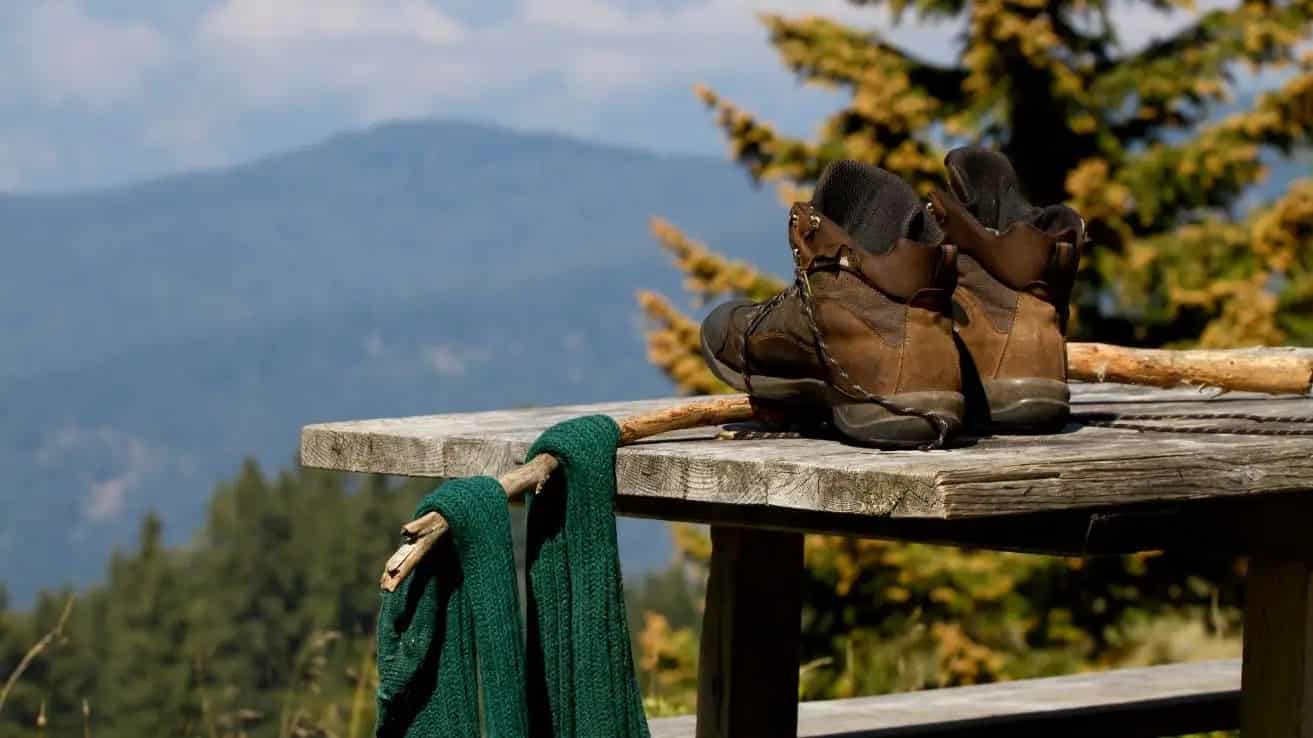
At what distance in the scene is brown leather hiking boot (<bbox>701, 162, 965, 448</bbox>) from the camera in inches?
100

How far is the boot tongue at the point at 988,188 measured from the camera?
2.96 m

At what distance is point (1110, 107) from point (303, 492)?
7032cm

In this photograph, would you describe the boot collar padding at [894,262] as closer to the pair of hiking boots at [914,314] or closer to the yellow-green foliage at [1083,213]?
the pair of hiking boots at [914,314]

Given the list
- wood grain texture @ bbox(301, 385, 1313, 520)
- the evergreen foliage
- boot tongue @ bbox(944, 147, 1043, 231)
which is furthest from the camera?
the evergreen foliage

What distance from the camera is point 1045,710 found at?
4.81 meters

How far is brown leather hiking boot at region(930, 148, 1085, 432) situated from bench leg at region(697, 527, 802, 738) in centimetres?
74

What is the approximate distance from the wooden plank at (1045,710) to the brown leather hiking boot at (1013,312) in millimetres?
1725

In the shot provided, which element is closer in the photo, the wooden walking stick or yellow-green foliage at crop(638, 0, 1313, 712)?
the wooden walking stick

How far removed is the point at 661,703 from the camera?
668 centimetres

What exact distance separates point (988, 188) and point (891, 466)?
34.7 inches

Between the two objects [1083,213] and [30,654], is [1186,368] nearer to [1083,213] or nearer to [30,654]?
[30,654]

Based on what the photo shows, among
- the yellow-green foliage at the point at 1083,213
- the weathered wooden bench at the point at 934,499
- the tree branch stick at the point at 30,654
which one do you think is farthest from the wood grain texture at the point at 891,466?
the yellow-green foliage at the point at 1083,213

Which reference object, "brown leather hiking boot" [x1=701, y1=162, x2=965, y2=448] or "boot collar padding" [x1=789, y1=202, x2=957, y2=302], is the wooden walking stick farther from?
"boot collar padding" [x1=789, y1=202, x2=957, y2=302]

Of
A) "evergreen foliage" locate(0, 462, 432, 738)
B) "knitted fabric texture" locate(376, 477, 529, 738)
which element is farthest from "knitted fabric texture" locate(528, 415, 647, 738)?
"evergreen foliage" locate(0, 462, 432, 738)
